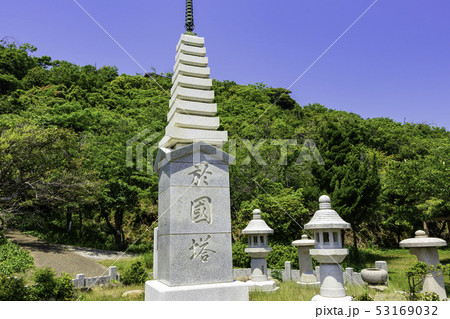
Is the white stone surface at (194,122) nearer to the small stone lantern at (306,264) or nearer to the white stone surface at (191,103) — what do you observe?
the white stone surface at (191,103)

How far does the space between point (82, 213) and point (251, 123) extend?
61.7ft

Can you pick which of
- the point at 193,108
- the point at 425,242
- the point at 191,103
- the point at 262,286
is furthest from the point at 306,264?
the point at 191,103

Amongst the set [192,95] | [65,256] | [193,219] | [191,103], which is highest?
[192,95]

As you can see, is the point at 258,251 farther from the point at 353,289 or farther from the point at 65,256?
the point at 65,256

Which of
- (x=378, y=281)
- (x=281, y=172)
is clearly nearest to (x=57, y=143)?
(x=281, y=172)

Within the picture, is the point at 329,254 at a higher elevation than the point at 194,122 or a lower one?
lower

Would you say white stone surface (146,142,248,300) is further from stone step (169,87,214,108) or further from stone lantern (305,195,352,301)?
stone lantern (305,195,352,301)

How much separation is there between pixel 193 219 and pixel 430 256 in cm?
734

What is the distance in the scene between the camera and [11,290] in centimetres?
733

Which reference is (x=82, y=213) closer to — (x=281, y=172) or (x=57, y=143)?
(x=57, y=143)

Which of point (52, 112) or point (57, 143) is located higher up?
point (52, 112)

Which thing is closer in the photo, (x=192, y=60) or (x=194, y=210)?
(x=194, y=210)

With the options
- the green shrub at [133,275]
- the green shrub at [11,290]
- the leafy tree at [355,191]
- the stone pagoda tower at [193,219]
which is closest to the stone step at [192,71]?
the stone pagoda tower at [193,219]
